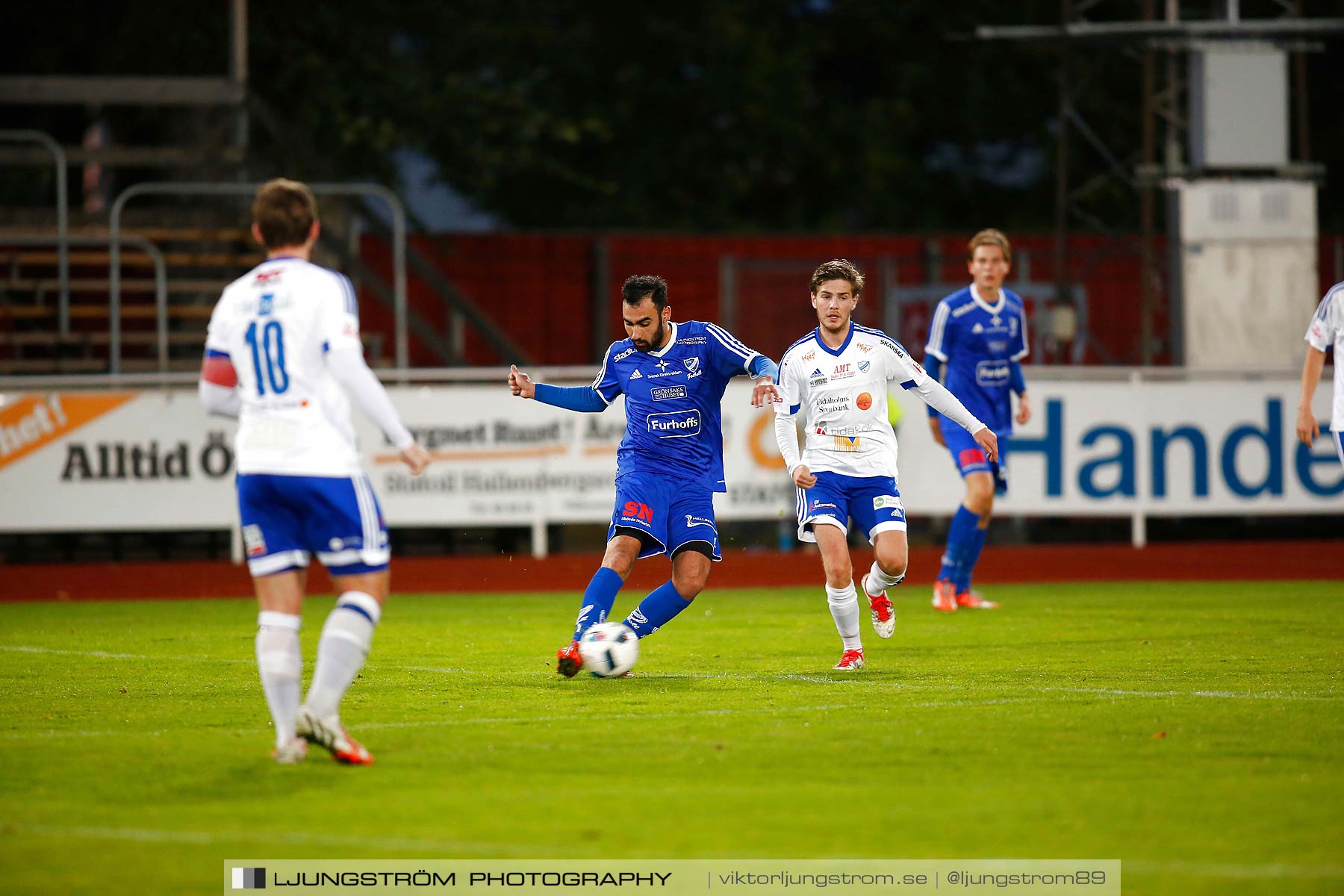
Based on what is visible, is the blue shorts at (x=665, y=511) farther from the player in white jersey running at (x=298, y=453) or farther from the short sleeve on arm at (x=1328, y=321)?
the short sleeve on arm at (x=1328, y=321)

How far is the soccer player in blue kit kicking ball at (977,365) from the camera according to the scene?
12414 mm

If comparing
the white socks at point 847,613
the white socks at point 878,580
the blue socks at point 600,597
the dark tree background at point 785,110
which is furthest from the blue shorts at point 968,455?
the dark tree background at point 785,110

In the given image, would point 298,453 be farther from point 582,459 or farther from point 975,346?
point 582,459

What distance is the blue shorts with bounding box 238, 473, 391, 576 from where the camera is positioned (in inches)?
249

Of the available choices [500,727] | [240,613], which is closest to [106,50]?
[240,613]

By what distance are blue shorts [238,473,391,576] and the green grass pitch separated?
2.50ft

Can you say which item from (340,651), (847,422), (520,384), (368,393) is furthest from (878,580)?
(368,393)

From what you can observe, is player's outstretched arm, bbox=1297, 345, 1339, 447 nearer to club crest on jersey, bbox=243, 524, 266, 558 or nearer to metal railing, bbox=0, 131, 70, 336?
club crest on jersey, bbox=243, 524, 266, 558

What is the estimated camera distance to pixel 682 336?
8.99 metres

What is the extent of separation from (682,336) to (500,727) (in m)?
2.54

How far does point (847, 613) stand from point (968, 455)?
11.5ft

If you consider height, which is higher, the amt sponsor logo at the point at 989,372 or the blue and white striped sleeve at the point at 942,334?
the blue and white striped sleeve at the point at 942,334

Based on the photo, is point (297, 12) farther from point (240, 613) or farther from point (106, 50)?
point (240, 613)

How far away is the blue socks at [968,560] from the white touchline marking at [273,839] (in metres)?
7.93
